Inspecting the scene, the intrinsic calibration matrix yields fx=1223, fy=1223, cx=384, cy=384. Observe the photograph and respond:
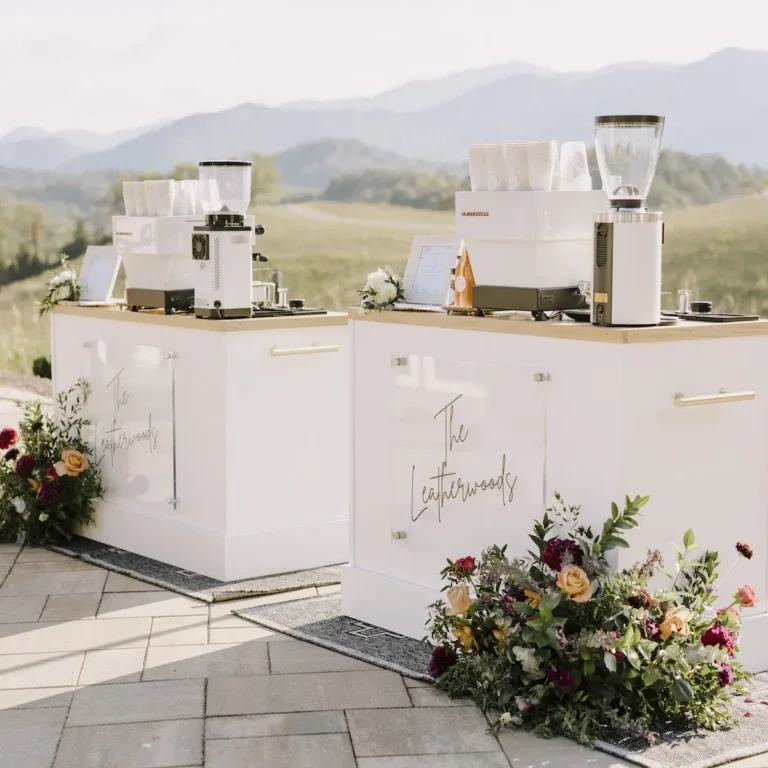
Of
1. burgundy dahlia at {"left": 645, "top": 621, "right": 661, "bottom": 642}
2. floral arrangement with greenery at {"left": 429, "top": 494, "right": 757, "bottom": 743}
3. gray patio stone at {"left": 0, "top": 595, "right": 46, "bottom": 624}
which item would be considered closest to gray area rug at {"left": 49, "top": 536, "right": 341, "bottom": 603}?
gray patio stone at {"left": 0, "top": 595, "right": 46, "bottom": 624}

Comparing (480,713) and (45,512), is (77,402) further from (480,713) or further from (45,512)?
(480,713)

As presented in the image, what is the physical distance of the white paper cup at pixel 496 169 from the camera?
11.1 feet

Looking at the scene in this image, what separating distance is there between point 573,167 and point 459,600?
1.22 metres

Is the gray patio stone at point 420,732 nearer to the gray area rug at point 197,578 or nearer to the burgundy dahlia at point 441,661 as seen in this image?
the burgundy dahlia at point 441,661

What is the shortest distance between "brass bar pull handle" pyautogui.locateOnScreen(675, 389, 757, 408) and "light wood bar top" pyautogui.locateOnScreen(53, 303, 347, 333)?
172 centimetres

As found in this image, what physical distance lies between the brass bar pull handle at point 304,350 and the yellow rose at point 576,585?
5.84 ft

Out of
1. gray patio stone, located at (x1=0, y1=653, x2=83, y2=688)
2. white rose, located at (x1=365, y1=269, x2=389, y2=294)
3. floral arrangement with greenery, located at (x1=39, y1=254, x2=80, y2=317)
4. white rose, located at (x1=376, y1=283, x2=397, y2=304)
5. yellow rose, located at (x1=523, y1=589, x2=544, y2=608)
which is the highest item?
white rose, located at (x1=365, y1=269, x2=389, y2=294)

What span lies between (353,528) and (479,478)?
0.65m

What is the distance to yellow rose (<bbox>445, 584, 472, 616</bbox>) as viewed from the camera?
3.12 meters

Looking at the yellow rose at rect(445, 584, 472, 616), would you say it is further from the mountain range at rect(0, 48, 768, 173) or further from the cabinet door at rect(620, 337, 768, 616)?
the mountain range at rect(0, 48, 768, 173)

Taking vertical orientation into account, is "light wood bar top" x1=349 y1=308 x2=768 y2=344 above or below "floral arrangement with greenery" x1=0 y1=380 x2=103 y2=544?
above

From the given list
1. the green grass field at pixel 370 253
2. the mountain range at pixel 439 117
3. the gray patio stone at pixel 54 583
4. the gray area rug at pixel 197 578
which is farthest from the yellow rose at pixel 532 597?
the mountain range at pixel 439 117

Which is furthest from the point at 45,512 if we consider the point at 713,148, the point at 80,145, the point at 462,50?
the point at 462,50

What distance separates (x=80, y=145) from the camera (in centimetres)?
2400
